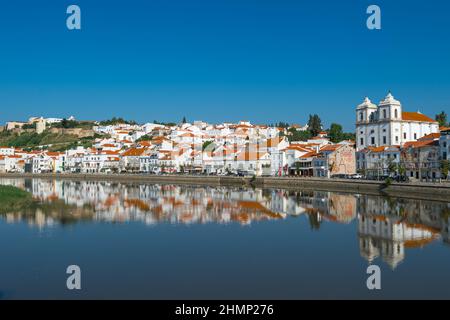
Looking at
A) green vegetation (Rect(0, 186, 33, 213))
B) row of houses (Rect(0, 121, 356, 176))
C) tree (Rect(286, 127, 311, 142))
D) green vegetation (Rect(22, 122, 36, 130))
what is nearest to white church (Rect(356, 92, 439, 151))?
row of houses (Rect(0, 121, 356, 176))

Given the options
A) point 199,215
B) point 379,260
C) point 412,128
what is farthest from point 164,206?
point 412,128

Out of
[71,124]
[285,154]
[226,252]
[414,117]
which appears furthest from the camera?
[71,124]

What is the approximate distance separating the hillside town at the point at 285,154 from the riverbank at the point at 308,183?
11.9ft

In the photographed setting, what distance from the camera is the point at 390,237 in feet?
62.2

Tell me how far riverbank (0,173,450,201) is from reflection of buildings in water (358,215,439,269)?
10.3 metres

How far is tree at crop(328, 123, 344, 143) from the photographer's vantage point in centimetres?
7431

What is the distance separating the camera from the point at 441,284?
40.7ft

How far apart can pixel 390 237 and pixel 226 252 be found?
6.69m

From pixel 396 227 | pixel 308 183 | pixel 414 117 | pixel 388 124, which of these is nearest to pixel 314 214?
pixel 396 227

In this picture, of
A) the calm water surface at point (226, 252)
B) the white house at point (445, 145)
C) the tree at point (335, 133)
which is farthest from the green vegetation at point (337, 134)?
the calm water surface at point (226, 252)

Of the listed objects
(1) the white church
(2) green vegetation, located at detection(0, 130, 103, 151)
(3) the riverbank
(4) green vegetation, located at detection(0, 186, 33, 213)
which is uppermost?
(2) green vegetation, located at detection(0, 130, 103, 151)

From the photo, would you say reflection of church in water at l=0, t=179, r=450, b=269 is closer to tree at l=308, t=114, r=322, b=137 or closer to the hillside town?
the hillside town

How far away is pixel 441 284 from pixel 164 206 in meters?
20.8

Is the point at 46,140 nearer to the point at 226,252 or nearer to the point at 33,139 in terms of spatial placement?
the point at 33,139
